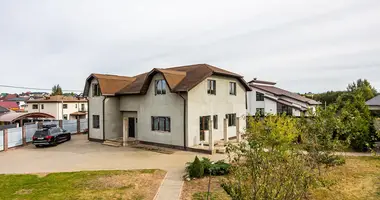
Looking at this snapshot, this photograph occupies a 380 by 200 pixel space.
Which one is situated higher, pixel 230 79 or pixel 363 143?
pixel 230 79

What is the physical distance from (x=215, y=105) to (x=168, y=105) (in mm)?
4312

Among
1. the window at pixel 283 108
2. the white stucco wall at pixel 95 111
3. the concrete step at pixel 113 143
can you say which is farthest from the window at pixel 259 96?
the white stucco wall at pixel 95 111

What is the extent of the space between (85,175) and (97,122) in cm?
1237

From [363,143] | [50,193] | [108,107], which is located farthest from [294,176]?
[108,107]

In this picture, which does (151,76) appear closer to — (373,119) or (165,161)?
(165,161)

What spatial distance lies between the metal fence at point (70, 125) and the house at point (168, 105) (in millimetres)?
5842

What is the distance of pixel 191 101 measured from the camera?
19.4 meters

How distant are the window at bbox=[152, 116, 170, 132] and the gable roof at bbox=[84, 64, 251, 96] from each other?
265 cm

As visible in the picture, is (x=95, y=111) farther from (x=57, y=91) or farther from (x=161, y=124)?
(x=57, y=91)

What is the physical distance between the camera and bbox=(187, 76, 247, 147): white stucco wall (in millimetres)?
19500

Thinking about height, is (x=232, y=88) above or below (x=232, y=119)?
above

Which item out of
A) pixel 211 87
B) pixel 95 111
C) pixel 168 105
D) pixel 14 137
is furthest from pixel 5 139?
pixel 211 87

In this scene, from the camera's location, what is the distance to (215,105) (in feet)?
71.9

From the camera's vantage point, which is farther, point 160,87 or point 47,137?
point 47,137
